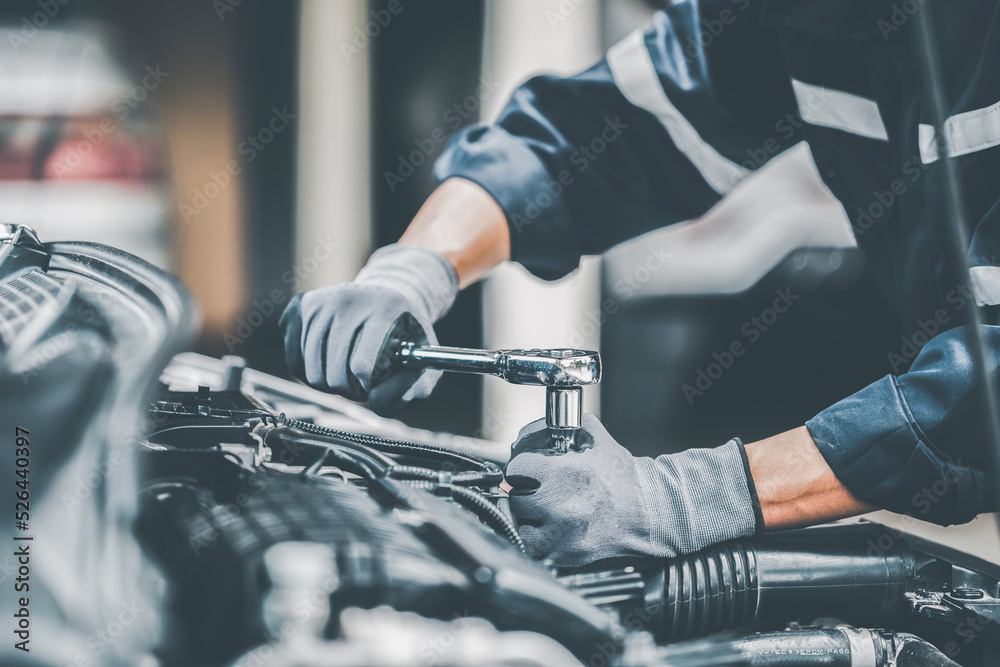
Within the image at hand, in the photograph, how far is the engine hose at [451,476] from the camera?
57 centimetres

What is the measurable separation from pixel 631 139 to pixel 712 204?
0.17 meters

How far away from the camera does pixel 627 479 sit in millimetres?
682

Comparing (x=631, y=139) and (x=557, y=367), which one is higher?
(x=631, y=139)

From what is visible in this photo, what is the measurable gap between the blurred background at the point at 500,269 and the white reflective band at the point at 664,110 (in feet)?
3.45

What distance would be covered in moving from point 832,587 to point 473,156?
78 cm

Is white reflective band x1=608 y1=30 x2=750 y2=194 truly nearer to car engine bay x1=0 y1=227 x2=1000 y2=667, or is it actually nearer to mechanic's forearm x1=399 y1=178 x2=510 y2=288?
mechanic's forearm x1=399 y1=178 x2=510 y2=288
